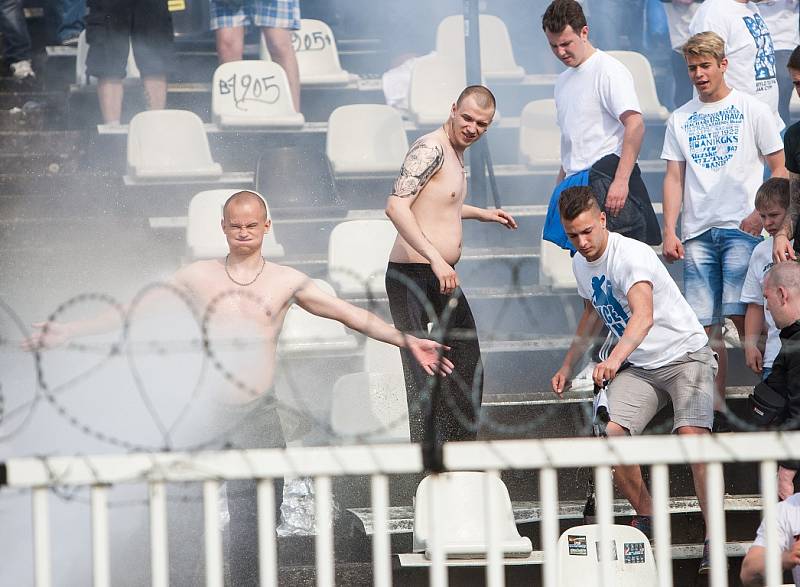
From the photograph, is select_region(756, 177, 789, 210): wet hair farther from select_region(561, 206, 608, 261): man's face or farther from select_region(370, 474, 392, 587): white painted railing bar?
select_region(370, 474, 392, 587): white painted railing bar

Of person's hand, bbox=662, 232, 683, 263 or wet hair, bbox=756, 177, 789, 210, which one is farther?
person's hand, bbox=662, 232, 683, 263

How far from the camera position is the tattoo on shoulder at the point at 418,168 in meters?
5.22

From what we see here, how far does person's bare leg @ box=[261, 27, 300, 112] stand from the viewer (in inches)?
316

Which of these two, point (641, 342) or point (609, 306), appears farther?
point (609, 306)

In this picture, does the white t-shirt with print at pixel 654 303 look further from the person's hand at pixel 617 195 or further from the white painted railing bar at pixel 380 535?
the white painted railing bar at pixel 380 535

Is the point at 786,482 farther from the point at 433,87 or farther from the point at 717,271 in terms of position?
the point at 433,87

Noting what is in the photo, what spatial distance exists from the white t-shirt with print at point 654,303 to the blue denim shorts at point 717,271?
551 millimetres

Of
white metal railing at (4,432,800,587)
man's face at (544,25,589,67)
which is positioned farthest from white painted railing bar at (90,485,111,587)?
man's face at (544,25,589,67)

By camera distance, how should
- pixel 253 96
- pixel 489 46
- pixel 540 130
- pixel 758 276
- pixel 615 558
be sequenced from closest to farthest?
pixel 615 558
pixel 758 276
pixel 253 96
pixel 540 130
pixel 489 46

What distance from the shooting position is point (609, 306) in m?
4.95

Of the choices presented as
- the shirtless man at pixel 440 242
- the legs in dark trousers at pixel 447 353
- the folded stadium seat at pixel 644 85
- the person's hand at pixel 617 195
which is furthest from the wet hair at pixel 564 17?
the folded stadium seat at pixel 644 85

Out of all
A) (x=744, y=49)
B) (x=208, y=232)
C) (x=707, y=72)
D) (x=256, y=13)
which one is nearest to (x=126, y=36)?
(x=256, y=13)

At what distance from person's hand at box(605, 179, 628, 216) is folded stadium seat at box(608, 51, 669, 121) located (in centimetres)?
261

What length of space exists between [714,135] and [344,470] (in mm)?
3241
